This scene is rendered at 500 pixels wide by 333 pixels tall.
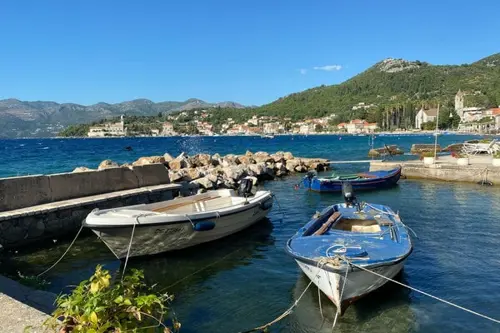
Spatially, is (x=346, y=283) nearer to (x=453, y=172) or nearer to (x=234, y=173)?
(x=234, y=173)

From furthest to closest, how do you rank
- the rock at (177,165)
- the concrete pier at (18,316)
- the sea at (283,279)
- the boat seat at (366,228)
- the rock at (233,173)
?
the rock at (177,165), the rock at (233,173), the boat seat at (366,228), the sea at (283,279), the concrete pier at (18,316)

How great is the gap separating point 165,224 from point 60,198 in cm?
471

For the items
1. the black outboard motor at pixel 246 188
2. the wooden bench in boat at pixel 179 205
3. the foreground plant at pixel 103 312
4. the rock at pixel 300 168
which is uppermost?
the foreground plant at pixel 103 312

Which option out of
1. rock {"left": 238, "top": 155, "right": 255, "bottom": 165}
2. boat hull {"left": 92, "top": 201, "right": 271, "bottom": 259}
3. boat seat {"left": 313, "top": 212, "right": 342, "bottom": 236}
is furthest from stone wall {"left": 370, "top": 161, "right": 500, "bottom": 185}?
boat hull {"left": 92, "top": 201, "right": 271, "bottom": 259}

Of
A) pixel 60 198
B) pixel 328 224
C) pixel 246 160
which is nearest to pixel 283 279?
pixel 328 224

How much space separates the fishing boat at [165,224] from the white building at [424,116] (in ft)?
555

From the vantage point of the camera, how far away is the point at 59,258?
10.5 m

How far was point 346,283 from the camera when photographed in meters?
6.97

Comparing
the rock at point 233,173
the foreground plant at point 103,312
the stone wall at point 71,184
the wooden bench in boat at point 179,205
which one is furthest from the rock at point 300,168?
the foreground plant at point 103,312

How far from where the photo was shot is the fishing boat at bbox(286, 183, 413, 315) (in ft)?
22.9

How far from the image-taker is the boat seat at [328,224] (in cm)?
965

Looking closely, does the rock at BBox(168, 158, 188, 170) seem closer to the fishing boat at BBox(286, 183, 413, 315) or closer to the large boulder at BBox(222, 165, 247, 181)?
the large boulder at BBox(222, 165, 247, 181)

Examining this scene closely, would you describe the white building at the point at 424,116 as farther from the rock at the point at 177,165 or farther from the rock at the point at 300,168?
the rock at the point at 177,165

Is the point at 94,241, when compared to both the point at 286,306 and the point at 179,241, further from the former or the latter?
the point at 286,306
